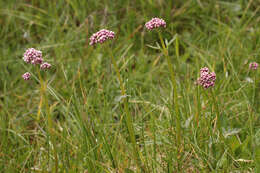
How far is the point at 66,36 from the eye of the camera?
10.6 ft

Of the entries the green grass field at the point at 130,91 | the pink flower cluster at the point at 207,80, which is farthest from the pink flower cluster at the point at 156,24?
the pink flower cluster at the point at 207,80

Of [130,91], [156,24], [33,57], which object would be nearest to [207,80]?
[156,24]

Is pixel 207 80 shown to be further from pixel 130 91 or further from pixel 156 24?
pixel 130 91

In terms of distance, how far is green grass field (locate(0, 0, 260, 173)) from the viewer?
1745 mm

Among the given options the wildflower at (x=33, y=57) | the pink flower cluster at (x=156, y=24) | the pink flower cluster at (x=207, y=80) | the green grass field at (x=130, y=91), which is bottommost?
the green grass field at (x=130, y=91)

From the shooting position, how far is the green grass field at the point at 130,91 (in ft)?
5.73

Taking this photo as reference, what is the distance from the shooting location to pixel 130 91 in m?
1.87

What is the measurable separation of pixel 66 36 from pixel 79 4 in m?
0.34

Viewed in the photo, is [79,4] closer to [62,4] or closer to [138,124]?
[62,4]

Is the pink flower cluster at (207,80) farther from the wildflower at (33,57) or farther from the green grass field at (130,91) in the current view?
the wildflower at (33,57)

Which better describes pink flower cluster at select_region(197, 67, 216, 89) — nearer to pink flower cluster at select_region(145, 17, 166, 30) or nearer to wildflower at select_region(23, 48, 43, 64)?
pink flower cluster at select_region(145, 17, 166, 30)

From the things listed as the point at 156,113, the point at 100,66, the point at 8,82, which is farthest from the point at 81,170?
the point at 8,82

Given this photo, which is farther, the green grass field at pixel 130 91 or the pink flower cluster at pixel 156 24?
the green grass field at pixel 130 91

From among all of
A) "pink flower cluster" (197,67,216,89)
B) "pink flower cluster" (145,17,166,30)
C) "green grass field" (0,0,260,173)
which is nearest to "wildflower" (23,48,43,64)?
"green grass field" (0,0,260,173)
